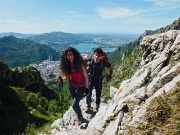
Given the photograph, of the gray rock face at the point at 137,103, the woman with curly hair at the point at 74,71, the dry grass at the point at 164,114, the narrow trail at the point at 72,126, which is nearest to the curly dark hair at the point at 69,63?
the woman with curly hair at the point at 74,71

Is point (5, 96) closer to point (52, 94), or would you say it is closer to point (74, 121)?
point (52, 94)

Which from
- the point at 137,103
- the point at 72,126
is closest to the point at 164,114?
the point at 137,103

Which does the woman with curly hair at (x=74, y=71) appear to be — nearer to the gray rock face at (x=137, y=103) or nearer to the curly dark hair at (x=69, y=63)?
the curly dark hair at (x=69, y=63)

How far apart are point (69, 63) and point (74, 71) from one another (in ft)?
1.48

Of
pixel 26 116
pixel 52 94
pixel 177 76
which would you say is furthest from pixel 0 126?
pixel 52 94

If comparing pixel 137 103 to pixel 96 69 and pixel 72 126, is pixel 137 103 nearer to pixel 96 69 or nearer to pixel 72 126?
pixel 96 69

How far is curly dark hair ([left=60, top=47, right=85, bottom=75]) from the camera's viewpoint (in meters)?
11.6

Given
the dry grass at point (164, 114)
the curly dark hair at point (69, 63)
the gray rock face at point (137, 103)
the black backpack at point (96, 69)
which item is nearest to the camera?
the dry grass at point (164, 114)

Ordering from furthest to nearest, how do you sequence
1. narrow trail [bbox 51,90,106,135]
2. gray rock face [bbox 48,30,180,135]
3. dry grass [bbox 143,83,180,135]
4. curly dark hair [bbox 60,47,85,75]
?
narrow trail [bbox 51,90,106,135] → curly dark hair [bbox 60,47,85,75] → gray rock face [bbox 48,30,180,135] → dry grass [bbox 143,83,180,135]

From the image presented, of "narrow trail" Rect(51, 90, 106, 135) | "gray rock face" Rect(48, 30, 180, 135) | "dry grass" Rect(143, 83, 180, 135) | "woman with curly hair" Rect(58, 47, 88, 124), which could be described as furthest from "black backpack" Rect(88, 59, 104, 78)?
"dry grass" Rect(143, 83, 180, 135)

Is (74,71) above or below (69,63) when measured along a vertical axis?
below

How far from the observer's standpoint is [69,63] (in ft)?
38.7

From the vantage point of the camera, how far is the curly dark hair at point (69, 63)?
37.9 ft

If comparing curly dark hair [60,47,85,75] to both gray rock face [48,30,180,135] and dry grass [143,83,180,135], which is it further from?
dry grass [143,83,180,135]
